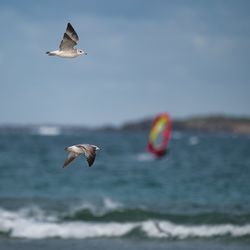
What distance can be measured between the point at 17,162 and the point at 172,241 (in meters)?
26.9

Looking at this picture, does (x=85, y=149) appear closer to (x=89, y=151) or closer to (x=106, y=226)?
(x=89, y=151)

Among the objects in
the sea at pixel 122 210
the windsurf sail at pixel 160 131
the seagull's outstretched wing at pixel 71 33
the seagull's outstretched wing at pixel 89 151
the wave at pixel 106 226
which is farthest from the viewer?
the windsurf sail at pixel 160 131

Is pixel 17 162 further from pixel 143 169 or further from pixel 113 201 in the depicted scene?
pixel 113 201

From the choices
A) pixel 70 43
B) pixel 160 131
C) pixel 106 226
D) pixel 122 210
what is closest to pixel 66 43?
pixel 70 43

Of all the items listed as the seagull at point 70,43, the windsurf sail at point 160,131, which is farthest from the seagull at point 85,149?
the windsurf sail at point 160,131

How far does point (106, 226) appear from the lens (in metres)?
21.1

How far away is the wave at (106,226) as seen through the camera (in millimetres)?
19766

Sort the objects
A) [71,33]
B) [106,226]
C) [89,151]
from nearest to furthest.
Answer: [89,151]
[71,33]
[106,226]

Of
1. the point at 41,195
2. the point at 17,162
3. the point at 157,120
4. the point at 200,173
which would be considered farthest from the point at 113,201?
the point at 157,120

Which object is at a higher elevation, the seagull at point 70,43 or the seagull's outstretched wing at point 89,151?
the seagull at point 70,43

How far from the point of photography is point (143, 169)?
4269cm

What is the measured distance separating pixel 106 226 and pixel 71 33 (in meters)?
10.4

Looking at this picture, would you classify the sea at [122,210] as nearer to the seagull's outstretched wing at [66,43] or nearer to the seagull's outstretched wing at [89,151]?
the seagull's outstretched wing at [89,151]

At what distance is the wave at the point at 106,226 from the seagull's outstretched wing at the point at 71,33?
897cm
